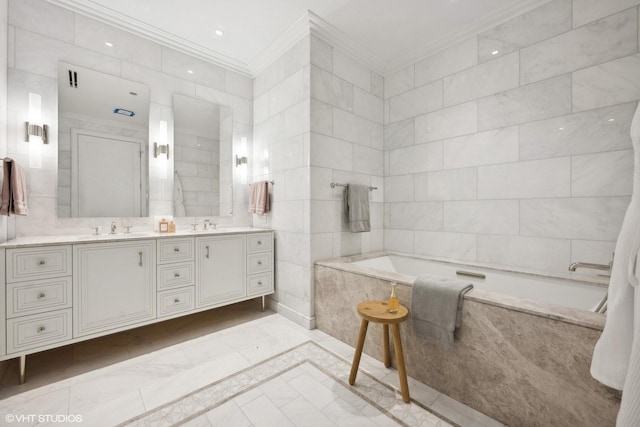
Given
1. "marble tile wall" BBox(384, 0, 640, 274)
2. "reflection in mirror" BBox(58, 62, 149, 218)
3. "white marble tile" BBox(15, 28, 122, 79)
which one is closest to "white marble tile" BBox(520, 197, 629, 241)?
"marble tile wall" BBox(384, 0, 640, 274)

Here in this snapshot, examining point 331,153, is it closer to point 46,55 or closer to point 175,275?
point 175,275

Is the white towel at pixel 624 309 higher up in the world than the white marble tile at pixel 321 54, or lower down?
lower down

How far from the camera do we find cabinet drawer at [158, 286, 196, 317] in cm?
223

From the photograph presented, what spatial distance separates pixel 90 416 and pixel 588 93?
12.4ft

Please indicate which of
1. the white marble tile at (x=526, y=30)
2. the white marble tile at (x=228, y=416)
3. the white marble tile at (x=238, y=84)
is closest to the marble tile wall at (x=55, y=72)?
the white marble tile at (x=238, y=84)

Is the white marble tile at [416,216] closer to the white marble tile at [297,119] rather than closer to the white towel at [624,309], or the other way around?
the white marble tile at [297,119]

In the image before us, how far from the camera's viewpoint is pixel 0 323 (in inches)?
63.7

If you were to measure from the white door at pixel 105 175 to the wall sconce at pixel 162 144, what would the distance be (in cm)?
13

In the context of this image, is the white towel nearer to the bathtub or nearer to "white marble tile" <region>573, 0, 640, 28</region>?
the bathtub

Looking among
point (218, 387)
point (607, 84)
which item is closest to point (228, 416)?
point (218, 387)

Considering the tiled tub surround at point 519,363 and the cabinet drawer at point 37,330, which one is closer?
the tiled tub surround at point 519,363

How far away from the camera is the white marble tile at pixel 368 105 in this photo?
9.70 ft

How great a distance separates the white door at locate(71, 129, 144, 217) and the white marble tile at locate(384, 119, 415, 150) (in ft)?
8.60

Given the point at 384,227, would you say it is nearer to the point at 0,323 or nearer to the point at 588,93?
the point at 588,93
